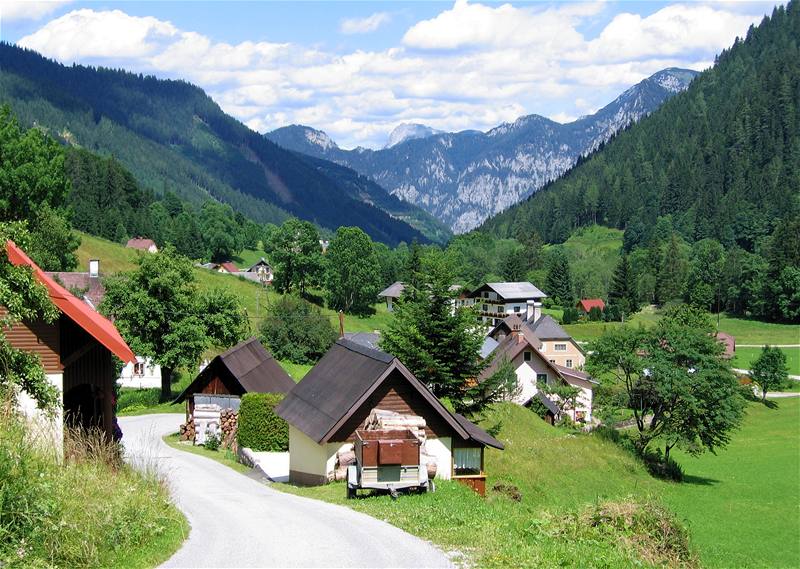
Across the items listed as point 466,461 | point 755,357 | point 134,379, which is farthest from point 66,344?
point 755,357

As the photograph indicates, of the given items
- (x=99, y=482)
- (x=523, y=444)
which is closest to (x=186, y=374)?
(x=523, y=444)

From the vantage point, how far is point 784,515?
37719 mm

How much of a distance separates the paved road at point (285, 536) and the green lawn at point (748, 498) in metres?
6.52

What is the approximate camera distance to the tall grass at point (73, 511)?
1046 cm

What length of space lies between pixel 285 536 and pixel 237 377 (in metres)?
23.3

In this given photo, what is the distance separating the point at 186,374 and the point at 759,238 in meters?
171

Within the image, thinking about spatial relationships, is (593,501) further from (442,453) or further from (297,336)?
(297,336)

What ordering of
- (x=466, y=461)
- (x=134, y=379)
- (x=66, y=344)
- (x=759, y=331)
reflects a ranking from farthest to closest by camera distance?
(x=759, y=331) → (x=134, y=379) → (x=466, y=461) → (x=66, y=344)

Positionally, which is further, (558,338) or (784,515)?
(558,338)

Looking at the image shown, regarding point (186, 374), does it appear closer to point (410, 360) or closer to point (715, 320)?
point (410, 360)

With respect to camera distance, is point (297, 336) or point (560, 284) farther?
point (560, 284)

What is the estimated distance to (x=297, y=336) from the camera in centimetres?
7544

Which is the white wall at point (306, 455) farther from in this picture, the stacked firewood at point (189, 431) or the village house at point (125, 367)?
the village house at point (125, 367)

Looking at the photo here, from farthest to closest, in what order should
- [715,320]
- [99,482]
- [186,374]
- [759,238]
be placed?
[759,238] → [715,320] → [186,374] → [99,482]
